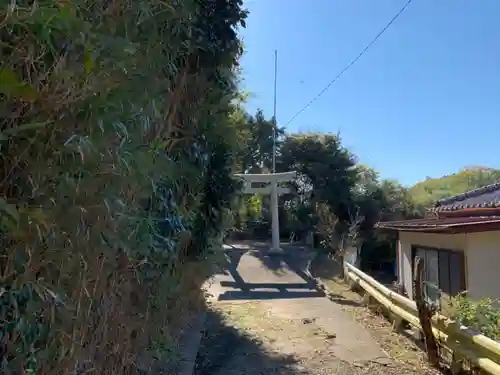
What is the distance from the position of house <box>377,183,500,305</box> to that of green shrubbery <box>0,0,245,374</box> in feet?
17.0

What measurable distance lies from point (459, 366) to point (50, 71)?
4.63m

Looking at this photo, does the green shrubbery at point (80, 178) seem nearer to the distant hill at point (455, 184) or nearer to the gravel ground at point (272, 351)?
the gravel ground at point (272, 351)

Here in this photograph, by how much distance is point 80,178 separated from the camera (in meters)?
1.23

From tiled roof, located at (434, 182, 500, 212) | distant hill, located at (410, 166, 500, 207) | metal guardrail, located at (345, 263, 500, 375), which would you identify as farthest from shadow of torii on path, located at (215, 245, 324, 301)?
distant hill, located at (410, 166, 500, 207)

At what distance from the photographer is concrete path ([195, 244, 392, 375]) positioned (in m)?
4.89

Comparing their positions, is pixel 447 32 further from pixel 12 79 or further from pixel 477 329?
pixel 12 79

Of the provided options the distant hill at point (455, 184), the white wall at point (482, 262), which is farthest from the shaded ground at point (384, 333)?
the distant hill at point (455, 184)

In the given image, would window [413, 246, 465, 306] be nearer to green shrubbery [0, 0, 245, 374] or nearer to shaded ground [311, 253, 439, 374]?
shaded ground [311, 253, 439, 374]

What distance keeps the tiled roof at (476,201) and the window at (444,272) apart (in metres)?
1.81

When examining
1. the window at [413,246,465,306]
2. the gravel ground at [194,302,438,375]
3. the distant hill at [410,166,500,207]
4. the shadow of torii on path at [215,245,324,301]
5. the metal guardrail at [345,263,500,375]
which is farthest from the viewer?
the distant hill at [410,166,500,207]

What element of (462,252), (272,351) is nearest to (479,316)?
(272,351)

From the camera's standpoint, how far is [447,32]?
7.54 metres

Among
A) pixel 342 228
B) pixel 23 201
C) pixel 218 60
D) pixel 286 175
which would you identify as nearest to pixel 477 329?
pixel 218 60

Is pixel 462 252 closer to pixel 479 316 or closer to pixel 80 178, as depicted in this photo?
pixel 479 316
